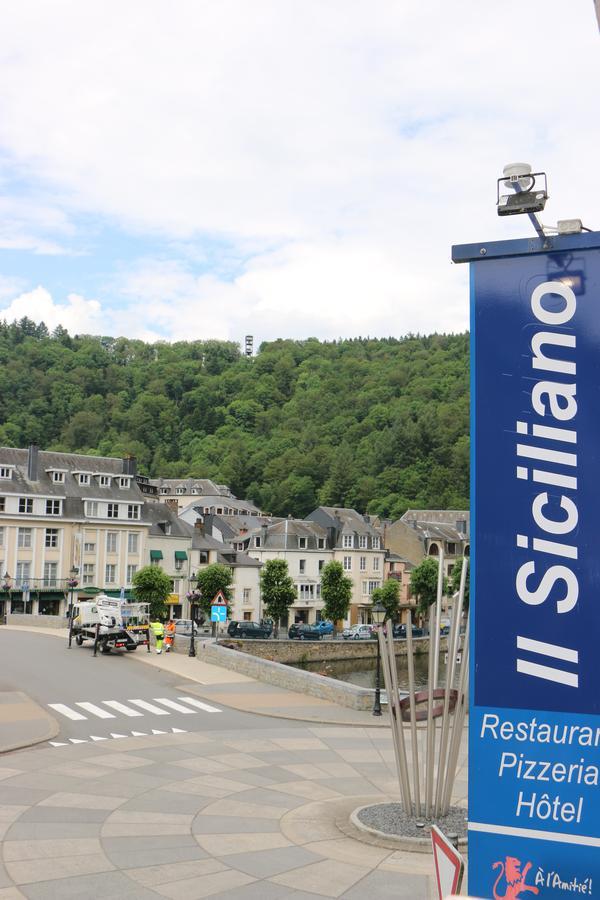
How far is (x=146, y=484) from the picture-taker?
96.9 metres

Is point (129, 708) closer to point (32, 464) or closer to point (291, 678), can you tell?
point (291, 678)

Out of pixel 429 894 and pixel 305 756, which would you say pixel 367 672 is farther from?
pixel 429 894

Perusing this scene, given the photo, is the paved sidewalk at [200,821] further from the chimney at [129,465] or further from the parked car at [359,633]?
the chimney at [129,465]

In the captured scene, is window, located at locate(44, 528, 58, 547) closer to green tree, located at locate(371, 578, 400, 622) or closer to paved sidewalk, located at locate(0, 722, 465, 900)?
green tree, located at locate(371, 578, 400, 622)

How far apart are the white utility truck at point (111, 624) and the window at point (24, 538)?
24620 millimetres

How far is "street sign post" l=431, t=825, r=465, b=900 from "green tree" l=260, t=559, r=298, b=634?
64.2m

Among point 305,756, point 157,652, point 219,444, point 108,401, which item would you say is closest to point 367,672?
point 157,652

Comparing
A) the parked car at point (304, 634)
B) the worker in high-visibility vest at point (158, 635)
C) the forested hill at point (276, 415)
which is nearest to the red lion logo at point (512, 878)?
the worker in high-visibility vest at point (158, 635)

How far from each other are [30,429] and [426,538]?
68438mm

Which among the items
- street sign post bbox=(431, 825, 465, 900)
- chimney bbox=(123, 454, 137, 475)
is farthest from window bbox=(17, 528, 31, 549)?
street sign post bbox=(431, 825, 465, 900)

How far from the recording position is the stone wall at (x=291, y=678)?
24.0 meters

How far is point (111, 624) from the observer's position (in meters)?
35.4

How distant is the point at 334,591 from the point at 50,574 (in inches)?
926

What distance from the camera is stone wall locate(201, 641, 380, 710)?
24.0 m
